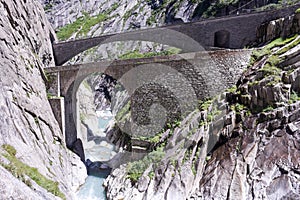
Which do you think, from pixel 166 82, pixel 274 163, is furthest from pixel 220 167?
pixel 166 82

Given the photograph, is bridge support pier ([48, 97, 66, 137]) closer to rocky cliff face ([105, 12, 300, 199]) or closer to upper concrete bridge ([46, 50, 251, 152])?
upper concrete bridge ([46, 50, 251, 152])

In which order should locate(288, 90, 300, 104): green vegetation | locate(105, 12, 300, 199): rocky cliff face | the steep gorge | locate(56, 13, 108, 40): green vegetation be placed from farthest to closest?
1. locate(56, 13, 108, 40): green vegetation
2. locate(288, 90, 300, 104): green vegetation
3. locate(105, 12, 300, 199): rocky cliff face
4. the steep gorge

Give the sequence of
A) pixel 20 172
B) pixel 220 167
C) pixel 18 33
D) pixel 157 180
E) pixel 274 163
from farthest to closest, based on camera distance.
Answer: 1. pixel 18 33
2. pixel 157 180
3. pixel 220 167
4. pixel 274 163
5. pixel 20 172

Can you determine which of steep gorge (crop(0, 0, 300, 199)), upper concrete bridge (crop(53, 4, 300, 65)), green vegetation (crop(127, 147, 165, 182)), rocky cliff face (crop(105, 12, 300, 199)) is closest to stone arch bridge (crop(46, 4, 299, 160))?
upper concrete bridge (crop(53, 4, 300, 65))

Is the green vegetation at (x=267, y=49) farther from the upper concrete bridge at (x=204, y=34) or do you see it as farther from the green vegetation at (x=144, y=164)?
the green vegetation at (x=144, y=164)

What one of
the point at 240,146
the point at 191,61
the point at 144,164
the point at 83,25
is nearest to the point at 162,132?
the point at 144,164

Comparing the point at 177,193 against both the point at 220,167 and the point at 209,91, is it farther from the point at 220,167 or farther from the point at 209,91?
the point at 209,91

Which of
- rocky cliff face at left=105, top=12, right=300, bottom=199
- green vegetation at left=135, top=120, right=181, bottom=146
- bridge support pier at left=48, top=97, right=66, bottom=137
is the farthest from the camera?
bridge support pier at left=48, top=97, right=66, bottom=137

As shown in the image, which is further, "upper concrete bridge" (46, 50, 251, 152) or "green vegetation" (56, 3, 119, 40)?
"green vegetation" (56, 3, 119, 40)
